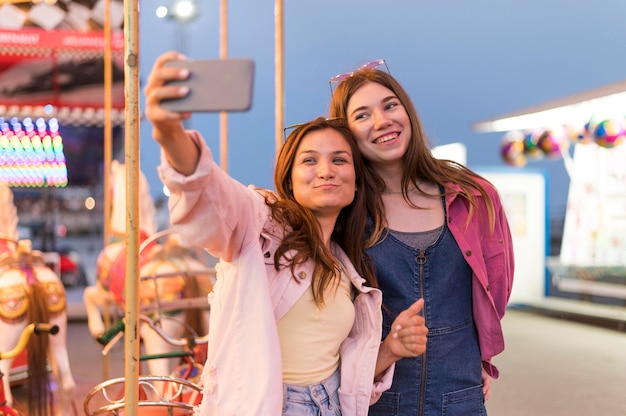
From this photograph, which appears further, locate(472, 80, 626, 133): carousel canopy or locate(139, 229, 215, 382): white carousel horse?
locate(472, 80, 626, 133): carousel canopy

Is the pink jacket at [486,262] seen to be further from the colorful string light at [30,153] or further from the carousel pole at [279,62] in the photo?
the colorful string light at [30,153]

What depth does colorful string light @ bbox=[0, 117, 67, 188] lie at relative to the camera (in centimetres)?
539

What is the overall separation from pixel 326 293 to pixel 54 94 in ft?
16.9

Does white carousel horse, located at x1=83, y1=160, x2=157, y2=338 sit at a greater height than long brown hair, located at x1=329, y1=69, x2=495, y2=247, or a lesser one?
lesser

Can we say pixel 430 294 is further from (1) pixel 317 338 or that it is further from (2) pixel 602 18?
(2) pixel 602 18

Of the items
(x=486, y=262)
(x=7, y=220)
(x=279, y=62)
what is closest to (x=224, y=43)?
(x=279, y=62)

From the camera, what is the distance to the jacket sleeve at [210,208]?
89 centimetres

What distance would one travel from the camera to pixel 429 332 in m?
1.46

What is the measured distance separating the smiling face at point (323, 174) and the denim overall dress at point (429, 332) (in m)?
0.21

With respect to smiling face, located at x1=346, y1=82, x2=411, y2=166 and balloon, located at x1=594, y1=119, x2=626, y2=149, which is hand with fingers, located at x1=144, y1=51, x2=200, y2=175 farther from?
balloon, located at x1=594, y1=119, x2=626, y2=149

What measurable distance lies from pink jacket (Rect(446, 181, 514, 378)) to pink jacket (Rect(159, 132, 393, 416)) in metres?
0.38

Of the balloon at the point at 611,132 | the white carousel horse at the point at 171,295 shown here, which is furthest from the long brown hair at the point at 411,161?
the balloon at the point at 611,132

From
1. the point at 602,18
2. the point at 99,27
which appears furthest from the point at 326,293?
the point at 602,18

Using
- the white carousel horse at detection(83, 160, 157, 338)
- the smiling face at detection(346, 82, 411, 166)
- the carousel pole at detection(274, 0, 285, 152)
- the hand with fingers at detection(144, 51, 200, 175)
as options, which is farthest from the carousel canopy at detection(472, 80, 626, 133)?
the hand with fingers at detection(144, 51, 200, 175)
